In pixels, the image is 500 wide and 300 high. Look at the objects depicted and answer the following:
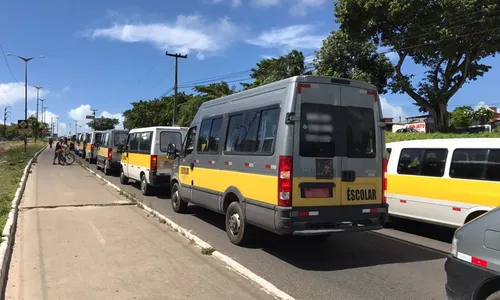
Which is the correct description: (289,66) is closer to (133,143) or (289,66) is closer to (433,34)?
(433,34)

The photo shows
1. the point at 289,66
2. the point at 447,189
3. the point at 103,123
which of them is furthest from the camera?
the point at 103,123

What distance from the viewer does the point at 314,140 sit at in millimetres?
6266

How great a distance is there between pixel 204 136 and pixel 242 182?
2.18 metres

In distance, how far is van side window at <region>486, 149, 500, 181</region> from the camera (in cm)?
699

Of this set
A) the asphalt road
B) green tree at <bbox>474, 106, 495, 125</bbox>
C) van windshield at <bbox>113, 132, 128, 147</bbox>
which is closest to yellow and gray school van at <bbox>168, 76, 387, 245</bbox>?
the asphalt road

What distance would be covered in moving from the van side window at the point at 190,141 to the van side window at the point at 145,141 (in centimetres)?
356

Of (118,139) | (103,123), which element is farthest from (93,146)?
(103,123)

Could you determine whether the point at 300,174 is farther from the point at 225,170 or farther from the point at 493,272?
the point at 493,272

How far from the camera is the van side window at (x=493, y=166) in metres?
6.99

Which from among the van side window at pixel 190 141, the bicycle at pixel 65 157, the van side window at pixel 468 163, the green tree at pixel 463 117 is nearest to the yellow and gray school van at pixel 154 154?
the van side window at pixel 190 141

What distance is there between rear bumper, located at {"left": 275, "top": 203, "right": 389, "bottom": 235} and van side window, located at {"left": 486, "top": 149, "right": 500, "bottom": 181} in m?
1.96

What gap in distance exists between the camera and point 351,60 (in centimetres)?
2592

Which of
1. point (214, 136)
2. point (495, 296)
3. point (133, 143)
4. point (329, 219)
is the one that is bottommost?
point (495, 296)

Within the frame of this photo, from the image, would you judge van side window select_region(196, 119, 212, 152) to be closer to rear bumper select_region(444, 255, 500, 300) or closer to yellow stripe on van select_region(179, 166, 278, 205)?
yellow stripe on van select_region(179, 166, 278, 205)
